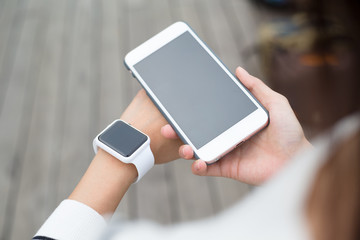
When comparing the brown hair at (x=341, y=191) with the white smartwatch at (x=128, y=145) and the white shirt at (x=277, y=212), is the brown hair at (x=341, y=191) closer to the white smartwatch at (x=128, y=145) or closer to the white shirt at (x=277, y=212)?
the white shirt at (x=277, y=212)

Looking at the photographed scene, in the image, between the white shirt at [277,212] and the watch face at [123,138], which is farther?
the watch face at [123,138]

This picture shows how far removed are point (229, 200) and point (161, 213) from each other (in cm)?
26

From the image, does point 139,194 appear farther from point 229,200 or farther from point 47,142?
point 47,142

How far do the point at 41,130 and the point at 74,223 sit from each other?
886 millimetres

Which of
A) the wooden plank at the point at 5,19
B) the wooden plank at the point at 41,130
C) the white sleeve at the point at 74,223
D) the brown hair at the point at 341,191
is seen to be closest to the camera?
the brown hair at the point at 341,191

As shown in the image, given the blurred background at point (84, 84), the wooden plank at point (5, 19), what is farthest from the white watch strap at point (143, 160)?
the wooden plank at point (5, 19)

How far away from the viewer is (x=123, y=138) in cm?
80

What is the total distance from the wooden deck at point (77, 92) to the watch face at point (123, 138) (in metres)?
0.51

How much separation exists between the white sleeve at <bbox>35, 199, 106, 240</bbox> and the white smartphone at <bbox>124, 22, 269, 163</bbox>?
0.26 m

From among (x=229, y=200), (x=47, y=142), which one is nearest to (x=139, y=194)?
(x=229, y=200)

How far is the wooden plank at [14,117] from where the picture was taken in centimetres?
129

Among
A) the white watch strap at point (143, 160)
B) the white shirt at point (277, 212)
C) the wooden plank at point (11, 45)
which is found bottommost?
the white watch strap at point (143, 160)

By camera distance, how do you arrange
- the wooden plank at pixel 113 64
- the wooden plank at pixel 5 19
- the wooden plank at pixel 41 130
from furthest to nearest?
the wooden plank at pixel 5 19, the wooden plank at pixel 113 64, the wooden plank at pixel 41 130

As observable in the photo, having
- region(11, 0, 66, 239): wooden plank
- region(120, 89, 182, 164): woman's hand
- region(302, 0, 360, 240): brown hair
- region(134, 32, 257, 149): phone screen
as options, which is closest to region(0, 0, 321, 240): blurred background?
region(11, 0, 66, 239): wooden plank
